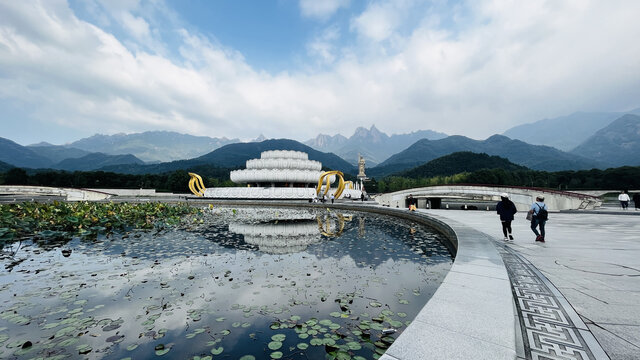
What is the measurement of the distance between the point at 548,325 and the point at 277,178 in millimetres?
45249

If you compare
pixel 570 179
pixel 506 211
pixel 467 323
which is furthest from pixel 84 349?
pixel 570 179

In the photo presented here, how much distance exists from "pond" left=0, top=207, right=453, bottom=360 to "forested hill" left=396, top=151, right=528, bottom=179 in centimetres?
13278

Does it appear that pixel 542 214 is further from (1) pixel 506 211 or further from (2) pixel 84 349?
(2) pixel 84 349

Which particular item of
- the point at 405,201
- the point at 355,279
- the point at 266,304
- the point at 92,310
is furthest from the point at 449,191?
the point at 92,310

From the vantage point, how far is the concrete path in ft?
11.0

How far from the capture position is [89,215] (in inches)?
615

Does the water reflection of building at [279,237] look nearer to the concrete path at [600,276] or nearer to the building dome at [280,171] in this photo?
the concrete path at [600,276]

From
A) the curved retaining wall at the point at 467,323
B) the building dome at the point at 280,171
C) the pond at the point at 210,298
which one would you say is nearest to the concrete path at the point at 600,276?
the curved retaining wall at the point at 467,323

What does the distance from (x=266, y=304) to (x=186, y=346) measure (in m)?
1.74

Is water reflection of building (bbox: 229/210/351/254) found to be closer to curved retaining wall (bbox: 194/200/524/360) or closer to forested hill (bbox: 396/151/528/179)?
curved retaining wall (bbox: 194/200/524/360)

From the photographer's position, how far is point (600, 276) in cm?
558

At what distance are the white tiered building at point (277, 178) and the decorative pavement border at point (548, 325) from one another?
38.3 metres

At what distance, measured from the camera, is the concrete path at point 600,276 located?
3.37m

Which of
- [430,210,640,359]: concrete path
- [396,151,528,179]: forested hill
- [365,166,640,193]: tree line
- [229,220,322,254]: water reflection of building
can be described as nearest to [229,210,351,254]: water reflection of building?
[229,220,322,254]: water reflection of building
